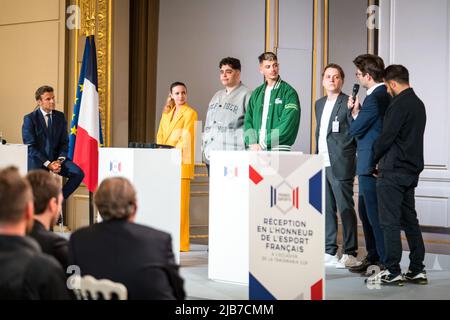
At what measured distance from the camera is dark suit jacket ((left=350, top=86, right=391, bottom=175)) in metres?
4.95

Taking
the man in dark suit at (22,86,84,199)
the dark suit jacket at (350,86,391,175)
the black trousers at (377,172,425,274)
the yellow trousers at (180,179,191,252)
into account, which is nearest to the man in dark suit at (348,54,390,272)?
the dark suit jacket at (350,86,391,175)

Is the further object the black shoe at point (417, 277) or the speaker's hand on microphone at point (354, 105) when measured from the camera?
the speaker's hand on microphone at point (354, 105)

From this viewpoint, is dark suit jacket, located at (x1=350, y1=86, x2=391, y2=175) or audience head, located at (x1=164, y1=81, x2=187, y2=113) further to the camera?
audience head, located at (x1=164, y1=81, x2=187, y2=113)

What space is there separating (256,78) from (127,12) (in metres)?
1.52

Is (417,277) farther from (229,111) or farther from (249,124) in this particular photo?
(229,111)

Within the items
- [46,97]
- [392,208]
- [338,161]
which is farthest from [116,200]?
[46,97]

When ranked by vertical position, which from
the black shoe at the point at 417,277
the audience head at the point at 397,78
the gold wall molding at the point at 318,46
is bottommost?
the black shoe at the point at 417,277

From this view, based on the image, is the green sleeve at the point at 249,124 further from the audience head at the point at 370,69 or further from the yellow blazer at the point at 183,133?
the audience head at the point at 370,69

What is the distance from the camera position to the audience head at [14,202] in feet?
6.49

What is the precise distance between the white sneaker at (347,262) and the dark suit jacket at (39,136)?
283 centimetres

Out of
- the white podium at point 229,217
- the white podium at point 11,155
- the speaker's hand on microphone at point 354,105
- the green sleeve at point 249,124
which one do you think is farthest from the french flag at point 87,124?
the speaker's hand on microphone at point 354,105

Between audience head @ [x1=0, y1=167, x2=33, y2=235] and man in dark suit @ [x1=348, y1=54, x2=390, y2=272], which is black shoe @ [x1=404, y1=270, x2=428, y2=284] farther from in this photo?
audience head @ [x1=0, y1=167, x2=33, y2=235]

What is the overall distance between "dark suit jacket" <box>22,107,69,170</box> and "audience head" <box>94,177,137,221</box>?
4.39m
